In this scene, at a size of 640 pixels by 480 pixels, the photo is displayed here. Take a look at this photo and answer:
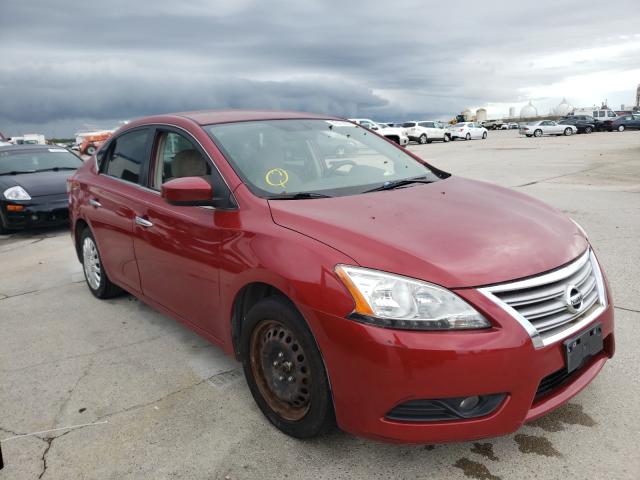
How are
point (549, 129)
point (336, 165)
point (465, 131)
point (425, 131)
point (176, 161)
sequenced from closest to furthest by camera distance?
point (336, 165) → point (176, 161) → point (425, 131) → point (465, 131) → point (549, 129)

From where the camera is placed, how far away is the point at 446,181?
337 centimetres

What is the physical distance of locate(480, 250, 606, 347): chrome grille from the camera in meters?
2.10

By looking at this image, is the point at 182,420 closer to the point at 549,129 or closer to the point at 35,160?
the point at 35,160

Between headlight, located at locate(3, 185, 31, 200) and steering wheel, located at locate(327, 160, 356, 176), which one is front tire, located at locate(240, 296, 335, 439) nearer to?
steering wheel, located at locate(327, 160, 356, 176)

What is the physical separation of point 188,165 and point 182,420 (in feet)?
5.07

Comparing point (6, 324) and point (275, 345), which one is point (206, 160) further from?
point (6, 324)

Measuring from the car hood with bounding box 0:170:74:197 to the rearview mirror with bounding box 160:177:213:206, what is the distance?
6.31 metres

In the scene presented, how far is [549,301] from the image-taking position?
2.20m

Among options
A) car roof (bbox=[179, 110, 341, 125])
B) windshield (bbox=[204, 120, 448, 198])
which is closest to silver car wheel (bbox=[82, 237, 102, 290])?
car roof (bbox=[179, 110, 341, 125])

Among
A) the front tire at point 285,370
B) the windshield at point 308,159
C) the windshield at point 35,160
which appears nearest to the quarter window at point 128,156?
the windshield at point 308,159

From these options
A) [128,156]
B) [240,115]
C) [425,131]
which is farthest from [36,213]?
[425,131]

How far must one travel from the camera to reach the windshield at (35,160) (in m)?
8.88

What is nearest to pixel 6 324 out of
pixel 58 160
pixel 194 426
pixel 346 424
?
pixel 194 426

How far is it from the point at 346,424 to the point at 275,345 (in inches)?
20.1
